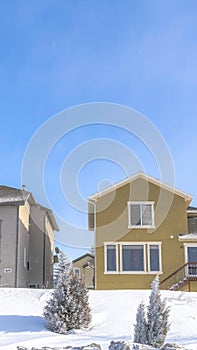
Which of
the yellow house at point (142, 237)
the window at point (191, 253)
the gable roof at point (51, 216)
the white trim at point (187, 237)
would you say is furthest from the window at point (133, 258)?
the gable roof at point (51, 216)

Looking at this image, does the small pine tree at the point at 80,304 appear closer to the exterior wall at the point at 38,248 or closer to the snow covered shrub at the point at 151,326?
the snow covered shrub at the point at 151,326

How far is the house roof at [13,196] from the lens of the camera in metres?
24.5

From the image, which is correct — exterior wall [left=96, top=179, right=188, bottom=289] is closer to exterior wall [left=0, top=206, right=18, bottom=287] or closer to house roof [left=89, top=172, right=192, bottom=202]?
house roof [left=89, top=172, right=192, bottom=202]

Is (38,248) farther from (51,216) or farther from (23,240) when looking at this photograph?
(23,240)

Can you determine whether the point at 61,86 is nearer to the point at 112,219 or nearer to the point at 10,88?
the point at 10,88

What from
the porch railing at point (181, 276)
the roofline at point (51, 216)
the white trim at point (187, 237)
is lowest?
the porch railing at point (181, 276)

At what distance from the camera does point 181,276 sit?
23.7m

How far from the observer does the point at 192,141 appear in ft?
70.4

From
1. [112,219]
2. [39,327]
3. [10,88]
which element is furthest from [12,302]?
[112,219]

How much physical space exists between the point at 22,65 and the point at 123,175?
31.8 feet

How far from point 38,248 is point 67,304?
16590 mm

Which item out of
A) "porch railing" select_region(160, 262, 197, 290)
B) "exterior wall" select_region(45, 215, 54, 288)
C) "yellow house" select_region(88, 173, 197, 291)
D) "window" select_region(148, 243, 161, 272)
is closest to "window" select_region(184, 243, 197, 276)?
"yellow house" select_region(88, 173, 197, 291)

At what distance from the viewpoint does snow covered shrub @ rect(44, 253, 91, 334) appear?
12422 mm

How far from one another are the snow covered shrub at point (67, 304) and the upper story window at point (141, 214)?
1183 centimetres
